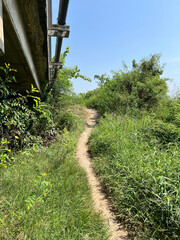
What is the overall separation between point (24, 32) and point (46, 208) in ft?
8.75

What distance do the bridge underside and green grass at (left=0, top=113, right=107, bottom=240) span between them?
66.5 inches

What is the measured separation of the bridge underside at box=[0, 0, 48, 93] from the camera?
1.21m

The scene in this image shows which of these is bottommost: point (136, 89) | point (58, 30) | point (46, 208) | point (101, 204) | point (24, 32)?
point (101, 204)

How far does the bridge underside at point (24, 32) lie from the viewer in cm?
121

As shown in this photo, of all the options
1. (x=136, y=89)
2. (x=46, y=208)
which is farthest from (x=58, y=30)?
(x=136, y=89)

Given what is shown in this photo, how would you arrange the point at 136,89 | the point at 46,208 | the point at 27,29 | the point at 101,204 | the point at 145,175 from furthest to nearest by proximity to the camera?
the point at 136,89 < the point at 101,204 < the point at 145,175 < the point at 46,208 < the point at 27,29

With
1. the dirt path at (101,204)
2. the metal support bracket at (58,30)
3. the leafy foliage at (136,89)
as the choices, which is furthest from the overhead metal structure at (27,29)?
the leafy foliage at (136,89)

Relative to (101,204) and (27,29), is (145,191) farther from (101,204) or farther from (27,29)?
(27,29)

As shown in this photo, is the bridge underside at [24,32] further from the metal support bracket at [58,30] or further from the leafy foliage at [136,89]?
the leafy foliage at [136,89]

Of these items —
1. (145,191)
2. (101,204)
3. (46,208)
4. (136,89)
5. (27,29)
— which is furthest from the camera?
(136,89)

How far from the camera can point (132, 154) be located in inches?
137

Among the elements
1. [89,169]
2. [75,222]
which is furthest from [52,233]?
[89,169]

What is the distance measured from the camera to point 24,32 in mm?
1753

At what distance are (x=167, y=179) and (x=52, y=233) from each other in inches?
84.4
